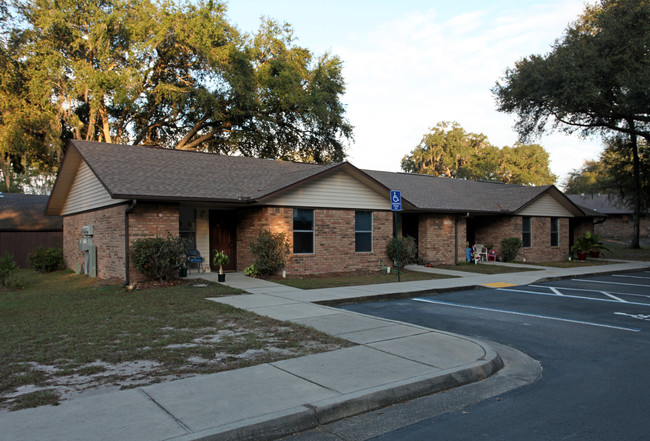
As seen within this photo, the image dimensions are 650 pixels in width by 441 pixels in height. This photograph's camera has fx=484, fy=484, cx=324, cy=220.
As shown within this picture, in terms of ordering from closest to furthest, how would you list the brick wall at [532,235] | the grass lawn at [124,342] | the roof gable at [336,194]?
the grass lawn at [124,342] < the roof gable at [336,194] < the brick wall at [532,235]

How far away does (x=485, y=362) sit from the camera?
20.2 feet

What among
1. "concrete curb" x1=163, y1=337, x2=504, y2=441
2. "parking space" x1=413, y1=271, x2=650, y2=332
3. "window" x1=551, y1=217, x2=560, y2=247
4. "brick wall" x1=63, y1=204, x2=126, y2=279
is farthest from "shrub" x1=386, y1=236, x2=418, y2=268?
"concrete curb" x1=163, y1=337, x2=504, y2=441

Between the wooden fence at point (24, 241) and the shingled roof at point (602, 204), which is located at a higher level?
the shingled roof at point (602, 204)

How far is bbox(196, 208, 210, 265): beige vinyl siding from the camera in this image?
57.8 feet

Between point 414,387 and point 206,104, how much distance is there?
27371 millimetres

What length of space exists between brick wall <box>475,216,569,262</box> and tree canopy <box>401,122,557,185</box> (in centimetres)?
3561

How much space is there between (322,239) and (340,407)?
13.2 metres

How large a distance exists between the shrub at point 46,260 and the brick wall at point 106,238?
1644 millimetres

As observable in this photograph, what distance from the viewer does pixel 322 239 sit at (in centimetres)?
1788

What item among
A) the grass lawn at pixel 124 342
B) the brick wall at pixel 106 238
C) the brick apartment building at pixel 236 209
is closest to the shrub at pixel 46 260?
the brick apartment building at pixel 236 209

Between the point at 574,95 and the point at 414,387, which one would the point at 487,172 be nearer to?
the point at 574,95

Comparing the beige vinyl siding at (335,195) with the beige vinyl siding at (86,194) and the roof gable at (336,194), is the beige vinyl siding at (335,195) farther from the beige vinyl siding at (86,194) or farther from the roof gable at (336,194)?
the beige vinyl siding at (86,194)

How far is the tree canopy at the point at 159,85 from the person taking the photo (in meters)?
26.8

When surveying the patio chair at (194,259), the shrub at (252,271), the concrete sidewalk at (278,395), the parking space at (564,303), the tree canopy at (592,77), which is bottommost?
the parking space at (564,303)
